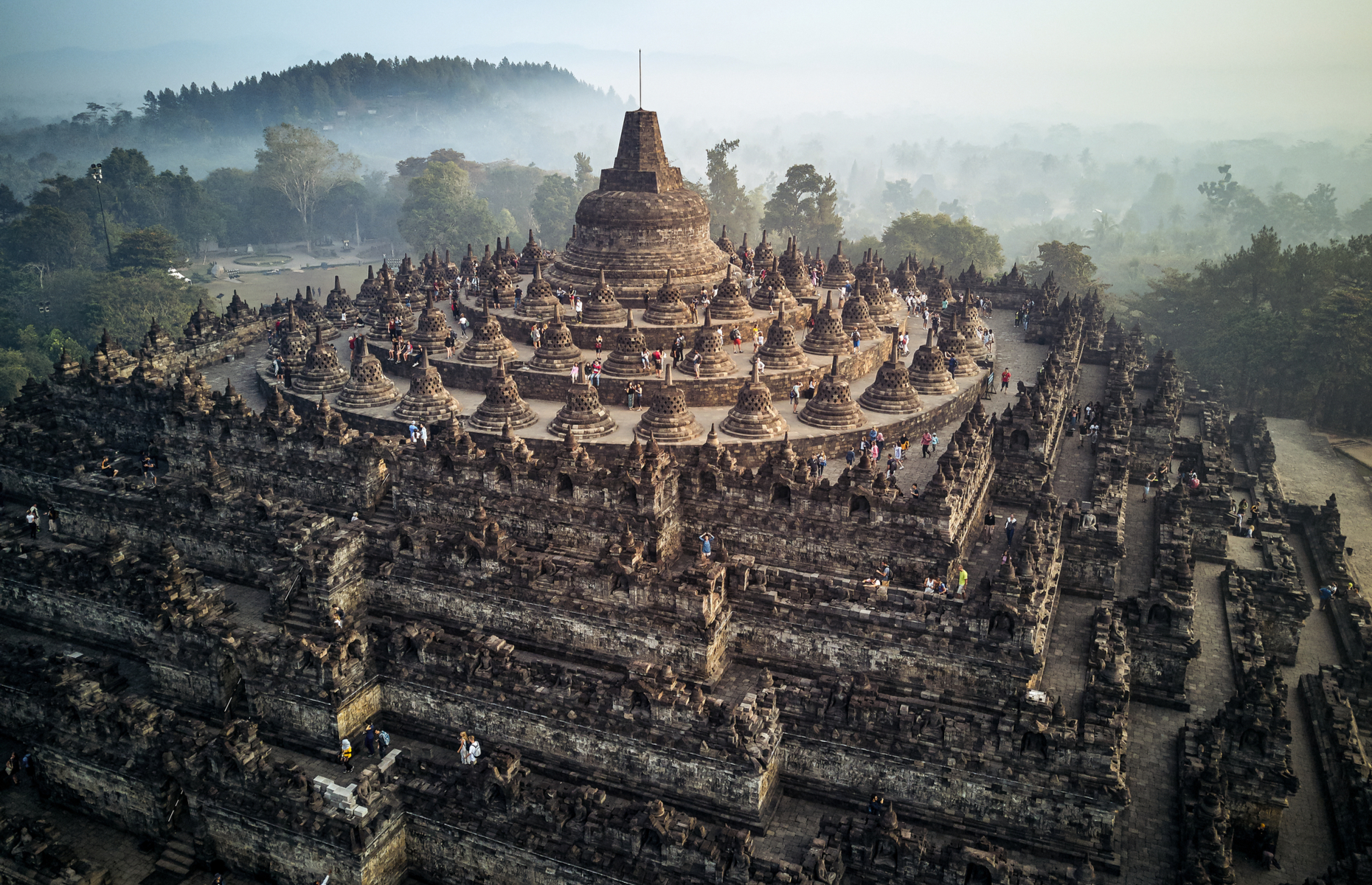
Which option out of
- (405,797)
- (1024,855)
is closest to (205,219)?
(405,797)

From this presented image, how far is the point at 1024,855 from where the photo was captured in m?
17.9

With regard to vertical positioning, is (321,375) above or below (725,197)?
below

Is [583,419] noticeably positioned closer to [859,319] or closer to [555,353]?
[555,353]

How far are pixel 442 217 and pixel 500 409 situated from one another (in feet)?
229

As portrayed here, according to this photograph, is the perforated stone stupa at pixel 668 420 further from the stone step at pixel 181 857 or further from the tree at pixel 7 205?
the tree at pixel 7 205

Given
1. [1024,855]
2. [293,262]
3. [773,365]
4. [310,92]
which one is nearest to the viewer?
[1024,855]

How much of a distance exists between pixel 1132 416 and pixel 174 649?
33396 mm

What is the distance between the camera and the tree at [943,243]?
81.1 metres

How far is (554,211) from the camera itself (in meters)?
108

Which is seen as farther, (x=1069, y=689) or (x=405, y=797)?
(x=1069, y=689)

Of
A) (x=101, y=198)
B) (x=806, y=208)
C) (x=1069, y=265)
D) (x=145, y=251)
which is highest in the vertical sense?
(x=806, y=208)

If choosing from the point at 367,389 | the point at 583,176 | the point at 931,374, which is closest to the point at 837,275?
the point at 931,374

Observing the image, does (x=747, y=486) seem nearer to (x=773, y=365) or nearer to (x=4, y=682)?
(x=773, y=365)

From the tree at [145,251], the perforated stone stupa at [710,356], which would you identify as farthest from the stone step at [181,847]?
the tree at [145,251]
